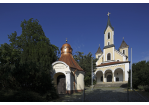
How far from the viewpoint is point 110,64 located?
33.0 m

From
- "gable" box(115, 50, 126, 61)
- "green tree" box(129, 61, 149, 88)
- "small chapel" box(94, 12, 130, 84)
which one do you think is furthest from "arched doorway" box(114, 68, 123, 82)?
"green tree" box(129, 61, 149, 88)

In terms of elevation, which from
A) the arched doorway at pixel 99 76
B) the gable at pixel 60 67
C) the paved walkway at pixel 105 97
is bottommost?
the arched doorway at pixel 99 76

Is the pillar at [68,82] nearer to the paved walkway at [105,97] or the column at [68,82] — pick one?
the column at [68,82]

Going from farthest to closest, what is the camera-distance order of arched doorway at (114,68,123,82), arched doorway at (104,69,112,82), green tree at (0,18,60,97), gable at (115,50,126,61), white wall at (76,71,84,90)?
arched doorway at (104,69,112,82) < gable at (115,50,126,61) < arched doorway at (114,68,123,82) < white wall at (76,71,84,90) < green tree at (0,18,60,97)

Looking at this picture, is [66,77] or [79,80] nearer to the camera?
[66,77]

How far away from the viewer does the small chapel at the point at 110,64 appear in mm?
32125

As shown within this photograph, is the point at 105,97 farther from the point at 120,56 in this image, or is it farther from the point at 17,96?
the point at 120,56

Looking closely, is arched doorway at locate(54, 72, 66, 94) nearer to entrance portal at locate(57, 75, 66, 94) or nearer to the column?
entrance portal at locate(57, 75, 66, 94)

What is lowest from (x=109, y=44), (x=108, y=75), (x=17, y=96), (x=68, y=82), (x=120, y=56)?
(x=108, y=75)

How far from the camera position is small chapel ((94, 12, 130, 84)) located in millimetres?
32125

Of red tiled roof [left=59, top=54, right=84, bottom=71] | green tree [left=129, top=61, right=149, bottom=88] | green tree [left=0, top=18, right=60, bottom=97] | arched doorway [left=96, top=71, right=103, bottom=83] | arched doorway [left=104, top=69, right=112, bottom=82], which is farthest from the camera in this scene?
arched doorway [left=96, top=71, right=103, bottom=83]

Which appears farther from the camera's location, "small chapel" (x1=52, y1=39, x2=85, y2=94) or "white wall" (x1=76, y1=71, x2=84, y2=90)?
"white wall" (x1=76, y1=71, x2=84, y2=90)

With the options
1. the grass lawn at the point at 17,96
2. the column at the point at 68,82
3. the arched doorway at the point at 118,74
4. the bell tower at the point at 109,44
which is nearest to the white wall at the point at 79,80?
the column at the point at 68,82

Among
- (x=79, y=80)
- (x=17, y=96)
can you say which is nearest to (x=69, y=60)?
(x=79, y=80)
